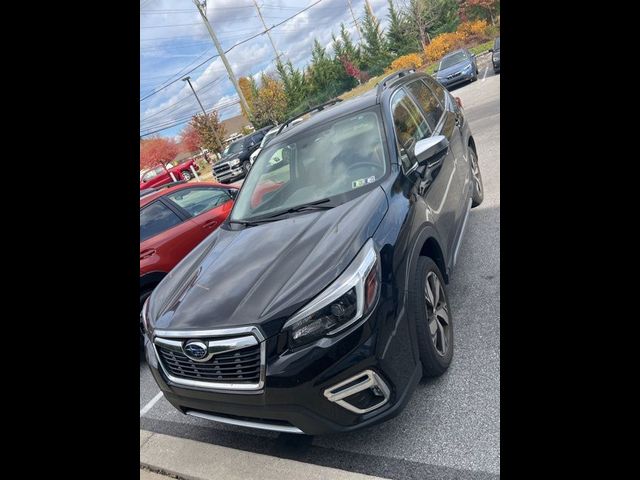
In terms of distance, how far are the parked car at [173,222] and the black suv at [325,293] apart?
145 cm

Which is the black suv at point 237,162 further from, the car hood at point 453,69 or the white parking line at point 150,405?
the white parking line at point 150,405

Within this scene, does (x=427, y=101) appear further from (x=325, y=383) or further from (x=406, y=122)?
(x=325, y=383)

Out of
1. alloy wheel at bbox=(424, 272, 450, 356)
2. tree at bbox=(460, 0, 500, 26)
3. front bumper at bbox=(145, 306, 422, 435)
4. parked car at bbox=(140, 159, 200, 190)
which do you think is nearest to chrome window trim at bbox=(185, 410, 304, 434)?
front bumper at bbox=(145, 306, 422, 435)

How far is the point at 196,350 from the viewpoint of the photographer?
6.82 ft

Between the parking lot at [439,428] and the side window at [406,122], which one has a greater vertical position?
the side window at [406,122]

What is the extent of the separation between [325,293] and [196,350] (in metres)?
0.78

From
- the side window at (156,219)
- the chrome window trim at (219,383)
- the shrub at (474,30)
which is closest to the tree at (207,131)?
the shrub at (474,30)

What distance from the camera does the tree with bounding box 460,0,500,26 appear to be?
32.5 metres

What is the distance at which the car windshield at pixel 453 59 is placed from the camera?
18.1 m

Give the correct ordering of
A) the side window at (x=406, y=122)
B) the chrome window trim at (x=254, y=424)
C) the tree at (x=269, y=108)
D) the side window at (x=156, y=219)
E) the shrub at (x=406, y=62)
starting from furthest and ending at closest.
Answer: the tree at (x=269, y=108) → the shrub at (x=406, y=62) → the side window at (x=156, y=219) → the side window at (x=406, y=122) → the chrome window trim at (x=254, y=424)

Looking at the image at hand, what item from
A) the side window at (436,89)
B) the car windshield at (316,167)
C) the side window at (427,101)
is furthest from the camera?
the side window at (436,89)
